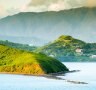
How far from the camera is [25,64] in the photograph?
167m

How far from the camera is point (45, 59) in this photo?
17888 cm

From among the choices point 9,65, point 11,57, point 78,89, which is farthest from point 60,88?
point 11,57

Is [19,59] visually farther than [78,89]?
Yes

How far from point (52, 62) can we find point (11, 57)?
647 inches

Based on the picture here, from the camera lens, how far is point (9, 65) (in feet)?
563

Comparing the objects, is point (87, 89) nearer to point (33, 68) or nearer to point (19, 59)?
point (33, 68)

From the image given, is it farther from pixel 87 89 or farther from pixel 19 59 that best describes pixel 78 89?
pixel 19 59

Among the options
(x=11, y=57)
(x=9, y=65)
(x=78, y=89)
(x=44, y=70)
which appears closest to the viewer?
(x=78, y=89)

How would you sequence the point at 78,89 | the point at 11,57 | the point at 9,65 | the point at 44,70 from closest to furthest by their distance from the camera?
the point at 78,89 < the point at 44,70 < the point at 9,65 < the point at 11,57

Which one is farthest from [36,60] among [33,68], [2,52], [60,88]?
[60,88]

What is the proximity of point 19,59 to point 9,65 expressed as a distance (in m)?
7.40

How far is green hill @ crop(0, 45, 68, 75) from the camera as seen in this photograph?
16288 cm

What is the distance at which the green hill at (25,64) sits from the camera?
16288 cm

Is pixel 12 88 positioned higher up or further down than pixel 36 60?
further down
